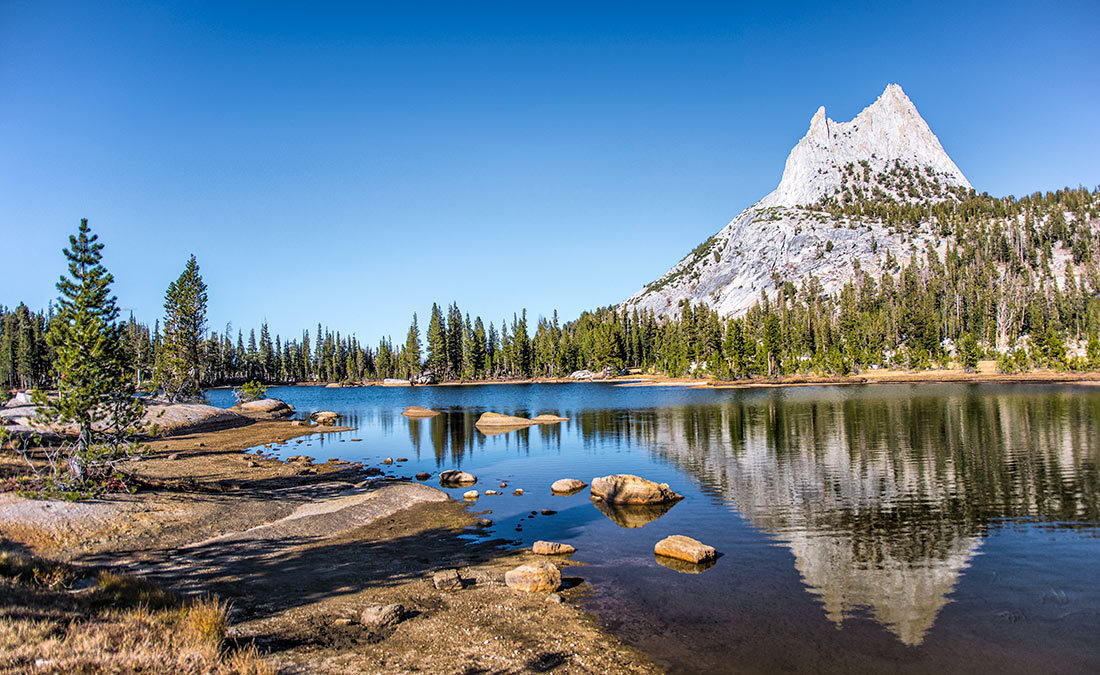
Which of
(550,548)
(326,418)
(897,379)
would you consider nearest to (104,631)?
(550,548)

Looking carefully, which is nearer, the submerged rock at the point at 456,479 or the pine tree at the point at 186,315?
the submerged rock at the point at 456,479

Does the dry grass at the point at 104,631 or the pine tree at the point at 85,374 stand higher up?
the pine tree at the point at 85,374

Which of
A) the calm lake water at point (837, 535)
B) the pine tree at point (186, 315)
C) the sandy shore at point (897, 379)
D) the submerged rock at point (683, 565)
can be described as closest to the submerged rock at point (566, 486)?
the calm lake water at point (837, 535)

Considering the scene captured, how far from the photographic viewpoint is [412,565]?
738 inches

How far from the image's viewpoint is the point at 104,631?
9414 mm

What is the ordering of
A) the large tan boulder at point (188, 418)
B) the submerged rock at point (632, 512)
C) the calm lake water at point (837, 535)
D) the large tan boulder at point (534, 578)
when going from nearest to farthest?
the calm lake water at point (837, 535) → the large tan boulder at point (534, 578) → the submerged rock at point (632, 512) → the large tan boulder at point (188, 418)

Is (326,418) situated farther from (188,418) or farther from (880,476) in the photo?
(880,476)

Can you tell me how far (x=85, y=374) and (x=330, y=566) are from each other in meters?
15.4

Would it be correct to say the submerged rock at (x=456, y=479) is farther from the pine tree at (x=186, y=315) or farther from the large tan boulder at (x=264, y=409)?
the pine tree at (x=186, y=315)

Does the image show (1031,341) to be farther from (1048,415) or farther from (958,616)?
(958,616)

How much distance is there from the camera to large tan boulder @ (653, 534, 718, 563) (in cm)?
1936

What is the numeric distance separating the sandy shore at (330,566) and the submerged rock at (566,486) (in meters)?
6.09

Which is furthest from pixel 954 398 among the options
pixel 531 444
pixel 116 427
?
pixel 116 427

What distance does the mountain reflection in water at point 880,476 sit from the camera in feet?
58.9
